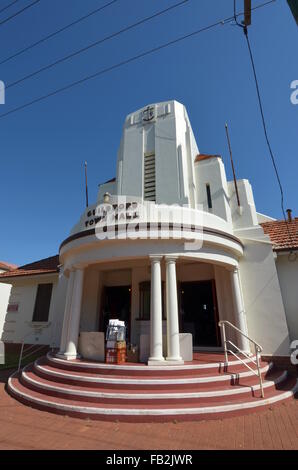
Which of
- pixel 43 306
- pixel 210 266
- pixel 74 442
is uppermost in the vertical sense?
pixel 210 266

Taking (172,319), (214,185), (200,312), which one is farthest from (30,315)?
(214,185)

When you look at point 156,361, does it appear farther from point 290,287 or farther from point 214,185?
point 214,185

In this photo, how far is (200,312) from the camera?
933 centimetres

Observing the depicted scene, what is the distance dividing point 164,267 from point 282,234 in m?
5.31

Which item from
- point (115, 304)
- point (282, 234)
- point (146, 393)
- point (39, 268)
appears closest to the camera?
point (146, 393)

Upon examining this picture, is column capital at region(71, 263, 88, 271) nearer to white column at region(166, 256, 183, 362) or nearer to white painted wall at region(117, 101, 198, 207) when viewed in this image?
white column at region(166, 256, 183, 362)

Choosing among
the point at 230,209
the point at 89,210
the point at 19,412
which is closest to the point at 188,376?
the point at 19,412

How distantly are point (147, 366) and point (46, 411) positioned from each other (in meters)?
2.36

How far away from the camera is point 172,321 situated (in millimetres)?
6223

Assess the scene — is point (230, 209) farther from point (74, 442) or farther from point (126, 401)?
point (74, 442)

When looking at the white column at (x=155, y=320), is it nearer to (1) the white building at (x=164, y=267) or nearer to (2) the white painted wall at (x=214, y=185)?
(1) the white building at (x=164, y=267)

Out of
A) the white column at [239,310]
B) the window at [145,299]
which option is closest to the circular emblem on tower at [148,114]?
the window at [145,299]

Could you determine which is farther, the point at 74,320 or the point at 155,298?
the point at 74,320

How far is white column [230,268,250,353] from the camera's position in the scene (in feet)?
25.7
